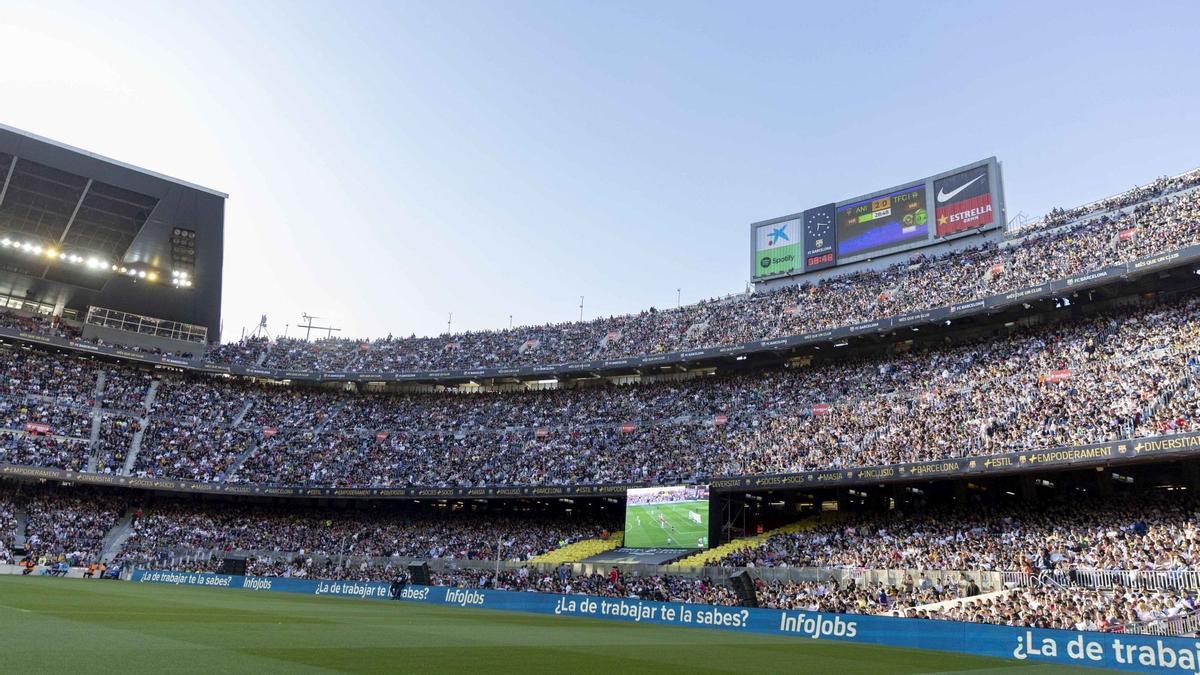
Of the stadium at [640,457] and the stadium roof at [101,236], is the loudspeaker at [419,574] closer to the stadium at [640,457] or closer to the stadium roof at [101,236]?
the stadium at [640,457]

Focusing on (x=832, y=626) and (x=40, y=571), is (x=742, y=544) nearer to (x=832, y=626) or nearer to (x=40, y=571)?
(x=832, y=626)

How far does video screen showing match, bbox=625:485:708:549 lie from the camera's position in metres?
Answer: 40.3

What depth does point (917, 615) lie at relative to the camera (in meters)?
26.9

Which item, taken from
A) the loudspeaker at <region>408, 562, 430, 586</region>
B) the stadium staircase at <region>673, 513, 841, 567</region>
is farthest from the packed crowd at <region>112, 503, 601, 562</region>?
the stadium staircase at <region>673, 513, 841, 567</region>

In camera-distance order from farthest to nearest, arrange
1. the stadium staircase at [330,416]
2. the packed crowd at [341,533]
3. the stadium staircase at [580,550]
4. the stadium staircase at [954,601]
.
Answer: the stadium staircase at [330,416], the packed crowd at [341,533], the stadium staircase at [580,550], the stadium staircase at [954,601]

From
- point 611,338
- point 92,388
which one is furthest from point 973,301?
point 92,388

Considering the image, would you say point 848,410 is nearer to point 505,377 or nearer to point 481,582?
point 481,582

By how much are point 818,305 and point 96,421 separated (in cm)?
5015

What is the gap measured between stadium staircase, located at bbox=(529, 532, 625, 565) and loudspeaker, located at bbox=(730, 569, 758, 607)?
1175 cm

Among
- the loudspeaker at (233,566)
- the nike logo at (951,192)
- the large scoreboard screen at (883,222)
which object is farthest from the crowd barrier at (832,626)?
the nike logo at (951,192)

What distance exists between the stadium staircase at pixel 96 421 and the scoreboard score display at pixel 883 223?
4724 centimetres

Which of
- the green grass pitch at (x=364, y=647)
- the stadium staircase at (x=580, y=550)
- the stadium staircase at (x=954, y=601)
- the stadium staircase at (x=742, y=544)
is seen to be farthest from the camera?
the stadium staircase at (x=580, y=550)

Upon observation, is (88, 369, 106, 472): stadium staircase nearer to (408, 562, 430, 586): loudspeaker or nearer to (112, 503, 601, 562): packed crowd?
(112, 503, 601, 562): packed crowd

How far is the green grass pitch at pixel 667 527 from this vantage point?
1585 inches
